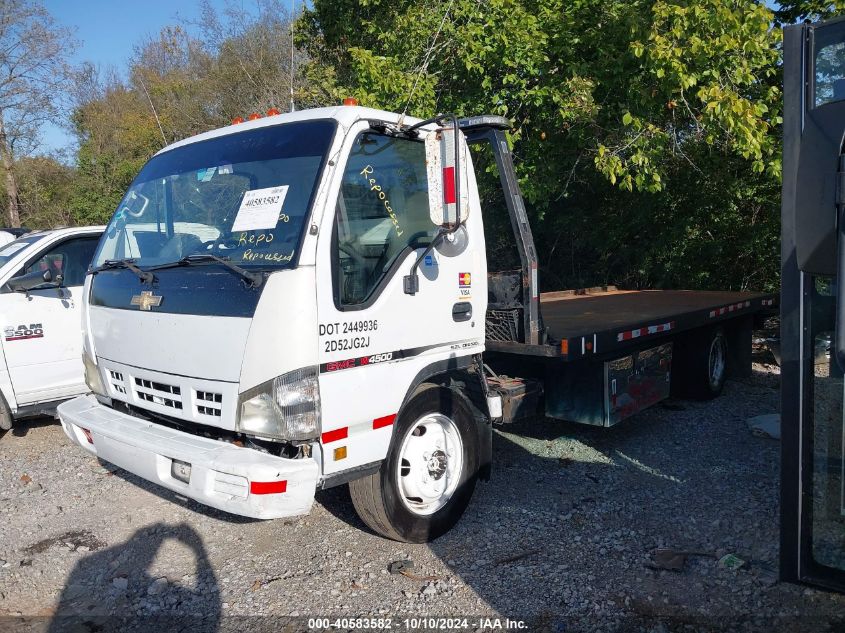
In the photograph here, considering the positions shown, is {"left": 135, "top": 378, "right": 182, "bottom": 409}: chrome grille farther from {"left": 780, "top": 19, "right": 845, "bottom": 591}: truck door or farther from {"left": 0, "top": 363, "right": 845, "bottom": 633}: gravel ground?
{"left": 780, "top": 19, "right": 845, "bottom": 591}: truck door

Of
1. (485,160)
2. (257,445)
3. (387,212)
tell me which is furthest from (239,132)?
(485,160)

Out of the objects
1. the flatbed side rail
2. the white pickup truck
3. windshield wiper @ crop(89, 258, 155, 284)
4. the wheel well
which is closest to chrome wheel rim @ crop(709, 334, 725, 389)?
the flatbed side rail

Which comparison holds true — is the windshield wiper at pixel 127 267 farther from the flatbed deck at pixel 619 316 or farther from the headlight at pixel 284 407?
the flatbed deck at pixel 619 316

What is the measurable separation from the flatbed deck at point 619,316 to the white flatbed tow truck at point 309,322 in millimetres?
50

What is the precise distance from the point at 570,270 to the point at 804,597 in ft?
33.7

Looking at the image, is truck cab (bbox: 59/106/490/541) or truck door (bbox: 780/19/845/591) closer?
truck door (bbox: 780/19/845/591)

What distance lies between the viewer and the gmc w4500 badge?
598cm

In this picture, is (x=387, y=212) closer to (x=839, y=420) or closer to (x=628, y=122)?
(x=839, y=420)

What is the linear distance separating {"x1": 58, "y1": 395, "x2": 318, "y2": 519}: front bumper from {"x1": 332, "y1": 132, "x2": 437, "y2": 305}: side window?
2.89ft

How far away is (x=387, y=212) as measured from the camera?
3.79 m

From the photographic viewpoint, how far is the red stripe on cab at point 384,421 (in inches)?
140

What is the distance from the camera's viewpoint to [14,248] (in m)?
6.47

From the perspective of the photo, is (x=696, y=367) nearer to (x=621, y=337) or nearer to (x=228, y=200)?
(x=621, y=337)

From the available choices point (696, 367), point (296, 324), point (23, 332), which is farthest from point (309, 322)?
point (696, 367)
